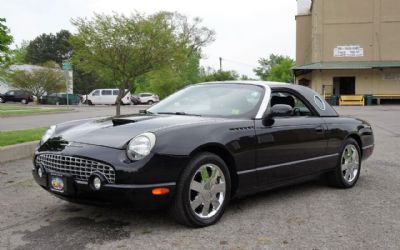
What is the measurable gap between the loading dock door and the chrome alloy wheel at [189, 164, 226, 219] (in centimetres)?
4355

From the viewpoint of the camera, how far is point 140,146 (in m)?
4.40

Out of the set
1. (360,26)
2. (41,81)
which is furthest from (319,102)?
(41,81)

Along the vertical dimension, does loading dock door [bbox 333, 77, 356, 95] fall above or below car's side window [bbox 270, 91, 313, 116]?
above

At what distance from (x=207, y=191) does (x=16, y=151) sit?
5.55 meters

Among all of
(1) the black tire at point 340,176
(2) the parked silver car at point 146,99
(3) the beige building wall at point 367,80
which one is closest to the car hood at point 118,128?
(1) the black tire at point 340,176

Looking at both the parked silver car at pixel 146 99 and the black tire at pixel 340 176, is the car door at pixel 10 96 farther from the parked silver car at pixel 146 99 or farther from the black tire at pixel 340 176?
the black tire at pixel 340 176

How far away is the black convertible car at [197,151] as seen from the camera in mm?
4371

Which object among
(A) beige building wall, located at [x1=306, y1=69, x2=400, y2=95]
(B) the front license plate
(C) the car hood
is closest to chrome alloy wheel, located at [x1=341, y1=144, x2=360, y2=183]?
(C) the car hood

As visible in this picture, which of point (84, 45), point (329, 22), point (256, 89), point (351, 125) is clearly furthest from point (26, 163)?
point (329, 22)

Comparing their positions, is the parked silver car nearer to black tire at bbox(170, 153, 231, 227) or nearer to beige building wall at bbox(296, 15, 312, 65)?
beige building wall at bbox(296, 15, 312, 65)

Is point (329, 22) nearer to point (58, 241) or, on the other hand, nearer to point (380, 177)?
point (380, 177)

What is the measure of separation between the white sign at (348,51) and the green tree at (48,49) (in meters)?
59.3

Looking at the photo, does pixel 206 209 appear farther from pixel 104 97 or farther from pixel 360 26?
pixel 104 97

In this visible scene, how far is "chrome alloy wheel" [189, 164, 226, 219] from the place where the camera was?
4.68m
